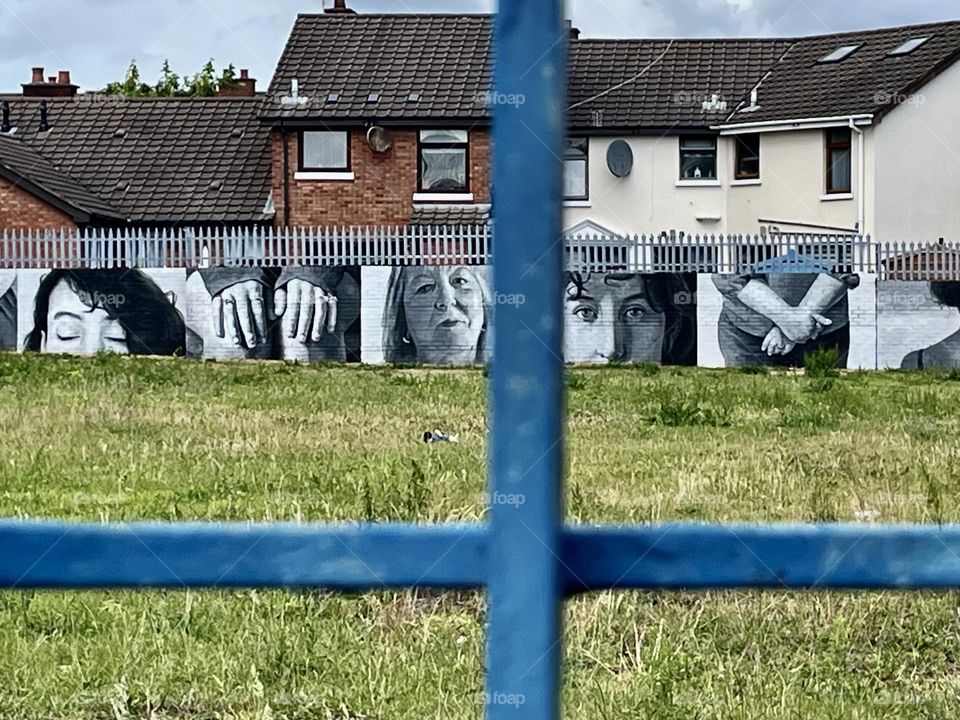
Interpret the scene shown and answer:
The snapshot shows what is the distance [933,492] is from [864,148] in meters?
25.6

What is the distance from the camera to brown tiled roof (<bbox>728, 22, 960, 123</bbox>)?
31.4 m

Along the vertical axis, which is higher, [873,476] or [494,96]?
[494,96]

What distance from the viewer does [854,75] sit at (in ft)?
108

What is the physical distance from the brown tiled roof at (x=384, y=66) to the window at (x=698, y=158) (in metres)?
4.61

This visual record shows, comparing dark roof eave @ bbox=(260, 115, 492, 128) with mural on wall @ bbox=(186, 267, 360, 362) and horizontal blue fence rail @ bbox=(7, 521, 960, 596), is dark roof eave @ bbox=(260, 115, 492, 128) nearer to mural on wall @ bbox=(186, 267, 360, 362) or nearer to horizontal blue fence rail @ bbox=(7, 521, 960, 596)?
mural on wall @ bbox=(186, 267, 360, 362)

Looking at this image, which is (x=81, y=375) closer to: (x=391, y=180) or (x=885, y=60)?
(x=391, y=180)

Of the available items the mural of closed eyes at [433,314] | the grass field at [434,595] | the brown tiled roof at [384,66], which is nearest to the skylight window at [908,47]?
the brown tiled roof at [384,66]

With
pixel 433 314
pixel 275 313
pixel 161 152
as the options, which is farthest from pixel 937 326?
pixel 161 152

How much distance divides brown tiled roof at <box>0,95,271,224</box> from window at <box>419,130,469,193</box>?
11.2ft

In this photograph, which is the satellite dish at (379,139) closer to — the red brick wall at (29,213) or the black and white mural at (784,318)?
the red brick wall at (29,213)

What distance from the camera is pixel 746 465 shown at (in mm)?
8680

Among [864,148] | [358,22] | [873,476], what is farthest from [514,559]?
[358,22]

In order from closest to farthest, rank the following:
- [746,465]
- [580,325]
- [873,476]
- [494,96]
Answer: [494,96] < [873,476] < [746,465] < [580,325]

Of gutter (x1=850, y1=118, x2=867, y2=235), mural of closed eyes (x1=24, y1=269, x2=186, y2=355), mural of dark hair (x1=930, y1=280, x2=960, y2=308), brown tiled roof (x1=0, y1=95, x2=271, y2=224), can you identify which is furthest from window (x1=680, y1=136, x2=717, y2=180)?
mural of closed eyes (x1=24, y1=269, x2=186, y2=355)
